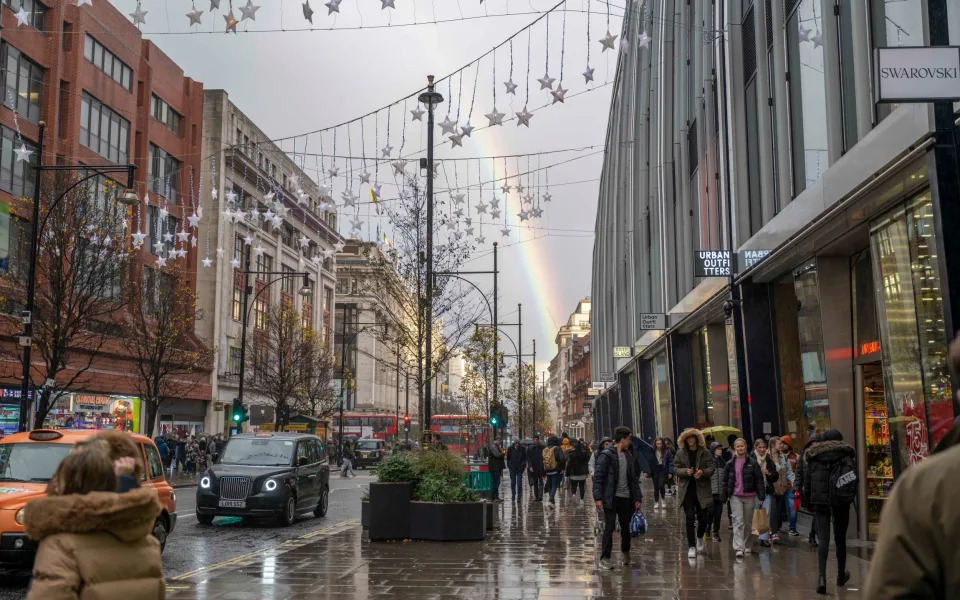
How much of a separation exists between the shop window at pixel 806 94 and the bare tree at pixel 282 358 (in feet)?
131

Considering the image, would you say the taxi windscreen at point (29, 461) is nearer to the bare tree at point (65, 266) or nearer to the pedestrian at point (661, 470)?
the pedestrian at point (661, 470)

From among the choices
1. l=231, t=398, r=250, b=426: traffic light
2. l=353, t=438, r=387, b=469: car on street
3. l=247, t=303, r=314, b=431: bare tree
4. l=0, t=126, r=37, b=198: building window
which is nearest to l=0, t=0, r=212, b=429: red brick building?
l=0, t=126, r=37, b=198: building window

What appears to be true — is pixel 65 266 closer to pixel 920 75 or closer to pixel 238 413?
pixel 238 413

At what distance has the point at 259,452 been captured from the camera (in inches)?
784

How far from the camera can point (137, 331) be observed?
131 ft

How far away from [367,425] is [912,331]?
2322 inches

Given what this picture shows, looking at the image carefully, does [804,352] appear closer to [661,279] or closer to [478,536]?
[478,536]

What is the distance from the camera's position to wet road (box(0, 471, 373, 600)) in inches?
484

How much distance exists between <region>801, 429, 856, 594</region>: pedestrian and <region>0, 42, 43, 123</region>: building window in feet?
117

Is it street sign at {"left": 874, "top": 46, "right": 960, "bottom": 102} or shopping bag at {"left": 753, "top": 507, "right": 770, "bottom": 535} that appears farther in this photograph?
shopping bag at {"left": 753, "top": 507, "right": 770, "bottom": 535}

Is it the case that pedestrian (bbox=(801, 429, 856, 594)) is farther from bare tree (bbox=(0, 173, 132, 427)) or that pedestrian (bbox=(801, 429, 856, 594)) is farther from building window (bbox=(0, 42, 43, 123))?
building window (bbox=(0, 42, 43, 123))

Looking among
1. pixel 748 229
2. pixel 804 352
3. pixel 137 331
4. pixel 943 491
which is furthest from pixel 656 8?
pixel 943 491

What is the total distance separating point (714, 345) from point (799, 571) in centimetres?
1517

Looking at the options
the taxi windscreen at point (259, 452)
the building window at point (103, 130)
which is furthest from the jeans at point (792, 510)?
the building window at point (103, 130)
